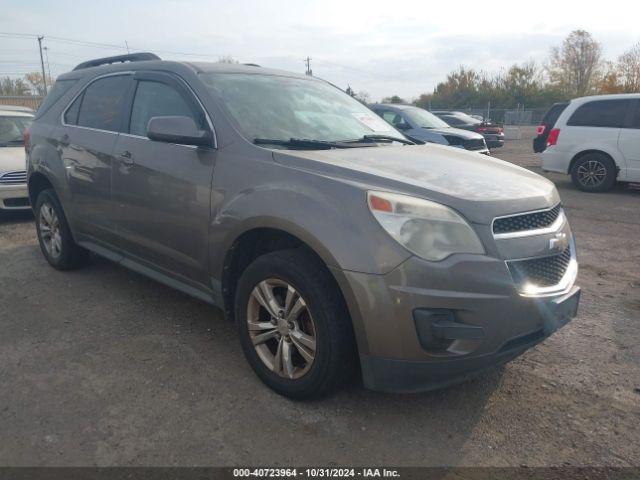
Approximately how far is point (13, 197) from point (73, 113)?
318 cm

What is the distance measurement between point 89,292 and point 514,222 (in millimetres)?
3530

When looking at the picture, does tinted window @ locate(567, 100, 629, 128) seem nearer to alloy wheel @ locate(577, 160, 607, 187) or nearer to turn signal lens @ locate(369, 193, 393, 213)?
alloy wheel @ locate(577, 160, 607, 187)

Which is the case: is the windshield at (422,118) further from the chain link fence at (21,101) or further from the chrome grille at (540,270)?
the chain link fence at (21,101)

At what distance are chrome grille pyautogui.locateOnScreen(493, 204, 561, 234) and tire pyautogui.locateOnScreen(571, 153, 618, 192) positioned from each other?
307 inches

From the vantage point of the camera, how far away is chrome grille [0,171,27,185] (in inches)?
275

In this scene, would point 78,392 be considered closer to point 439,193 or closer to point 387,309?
point 387,309

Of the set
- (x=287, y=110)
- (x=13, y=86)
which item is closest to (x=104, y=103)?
(x=287, y=110)

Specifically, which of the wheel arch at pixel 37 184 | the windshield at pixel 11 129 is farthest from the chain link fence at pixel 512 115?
the wheel arch at pixel 37 184

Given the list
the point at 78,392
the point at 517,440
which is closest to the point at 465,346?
the point at 517,440

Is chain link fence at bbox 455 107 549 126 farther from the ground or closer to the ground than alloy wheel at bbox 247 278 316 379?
farther from the ground

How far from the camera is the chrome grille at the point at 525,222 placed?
8.19ft

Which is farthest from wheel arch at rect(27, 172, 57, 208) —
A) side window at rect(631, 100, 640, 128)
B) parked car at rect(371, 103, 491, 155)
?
side window at rect(631, 100, 640, 128)

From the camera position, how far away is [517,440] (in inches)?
99.6

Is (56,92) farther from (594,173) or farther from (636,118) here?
(636,118)
